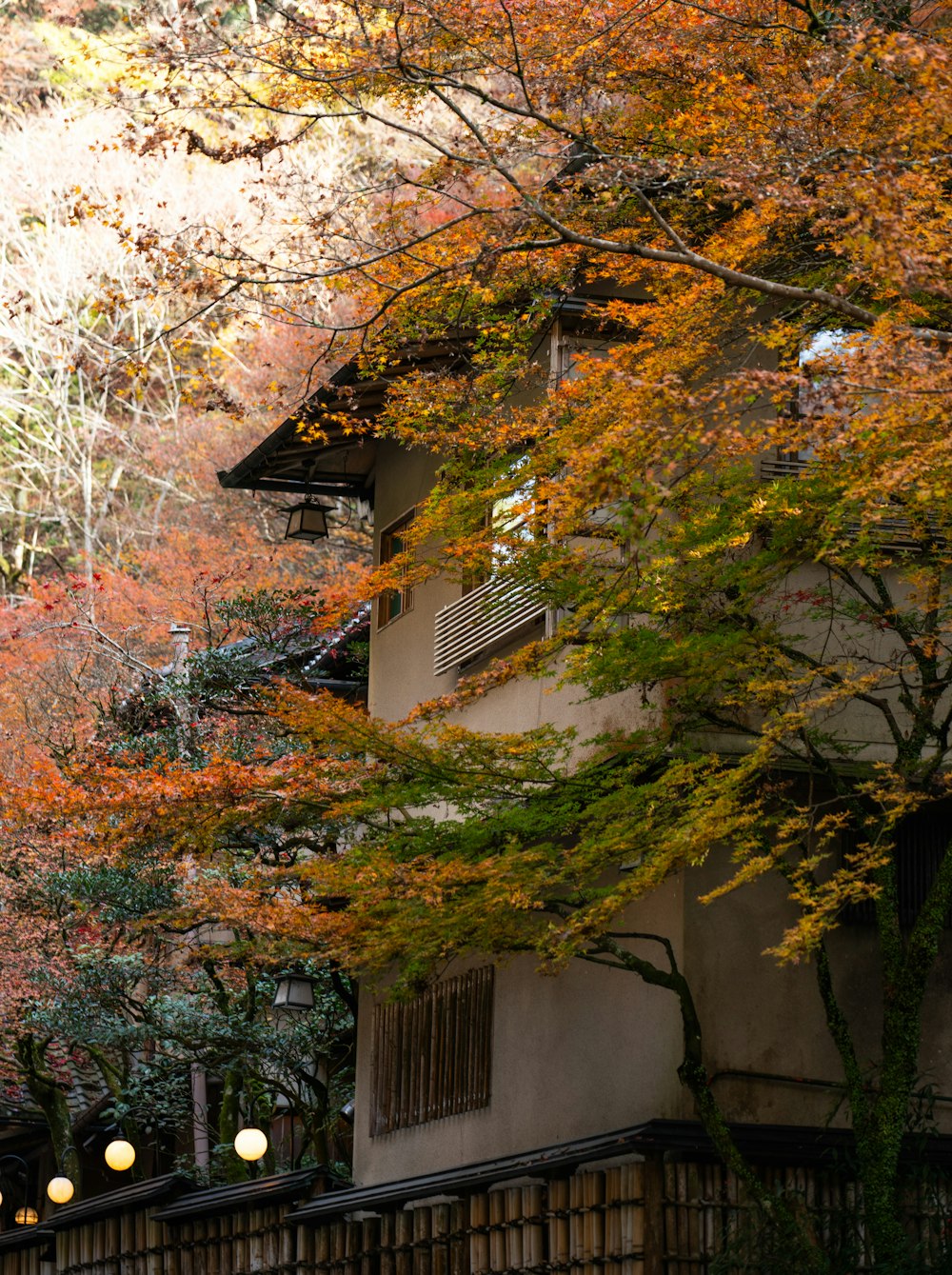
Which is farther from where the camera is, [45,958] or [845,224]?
[45,958]

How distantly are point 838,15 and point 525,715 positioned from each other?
6.49 m

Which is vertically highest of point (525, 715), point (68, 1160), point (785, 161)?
point (785, 161)

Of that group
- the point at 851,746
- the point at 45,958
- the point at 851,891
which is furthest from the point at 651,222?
the point at 45,958

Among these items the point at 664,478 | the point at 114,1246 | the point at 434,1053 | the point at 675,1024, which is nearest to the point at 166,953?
the point at 114,1246

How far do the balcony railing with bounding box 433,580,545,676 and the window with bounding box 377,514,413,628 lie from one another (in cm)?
137

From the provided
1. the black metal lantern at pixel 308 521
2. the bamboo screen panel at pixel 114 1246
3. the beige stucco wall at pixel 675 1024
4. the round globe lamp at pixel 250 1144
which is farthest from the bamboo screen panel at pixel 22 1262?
the black metal lantern at pixel 308 521

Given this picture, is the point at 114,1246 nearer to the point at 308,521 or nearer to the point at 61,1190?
the point at 61,1190

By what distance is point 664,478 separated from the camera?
11.5 m

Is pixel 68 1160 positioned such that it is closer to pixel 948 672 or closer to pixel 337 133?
pixel 948 672

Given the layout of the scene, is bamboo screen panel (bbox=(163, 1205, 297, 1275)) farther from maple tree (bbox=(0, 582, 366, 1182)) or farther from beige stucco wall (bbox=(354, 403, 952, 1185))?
maple tree (bbox=(0, 582, 366, 1182))

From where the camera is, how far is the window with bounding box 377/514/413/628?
18.9 meters

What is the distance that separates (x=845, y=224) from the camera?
854 centimetres

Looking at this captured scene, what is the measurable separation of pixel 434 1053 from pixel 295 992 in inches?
86.1

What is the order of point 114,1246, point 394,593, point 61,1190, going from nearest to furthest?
point 114,1246, point 394,593, point 61,1190
